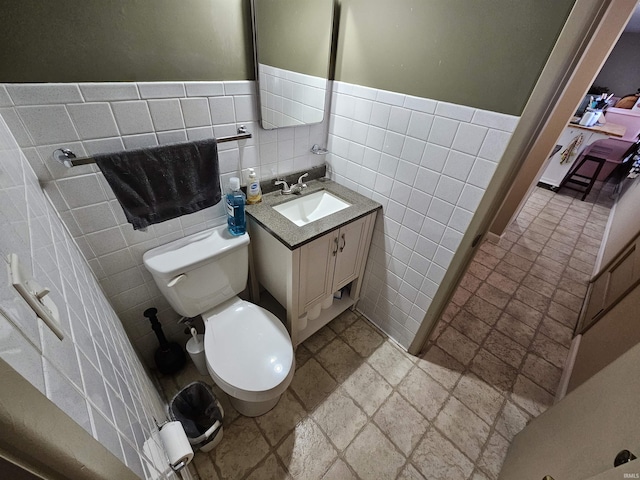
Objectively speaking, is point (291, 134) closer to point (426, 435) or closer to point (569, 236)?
point (426, 435)

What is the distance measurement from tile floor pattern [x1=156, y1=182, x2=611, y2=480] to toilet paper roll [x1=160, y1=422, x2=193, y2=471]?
0.56 m

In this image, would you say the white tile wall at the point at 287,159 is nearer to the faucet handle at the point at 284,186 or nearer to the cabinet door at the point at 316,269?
the faucet handle at the point at 284,186

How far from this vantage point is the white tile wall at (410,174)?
1.05m

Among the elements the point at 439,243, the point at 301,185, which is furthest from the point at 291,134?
the point at 439,243

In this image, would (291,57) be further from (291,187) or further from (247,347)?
(247,347)

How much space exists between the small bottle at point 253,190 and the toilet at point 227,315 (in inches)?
7.6

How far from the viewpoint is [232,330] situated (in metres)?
1.24

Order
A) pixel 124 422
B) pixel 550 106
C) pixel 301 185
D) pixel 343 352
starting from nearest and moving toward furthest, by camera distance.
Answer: pixel 124 422 → pixel 550 106 → pixel 301 185 → pixel 343 352

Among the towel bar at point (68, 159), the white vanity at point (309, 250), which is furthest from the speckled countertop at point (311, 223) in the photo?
the towel bar at point (68, 159)

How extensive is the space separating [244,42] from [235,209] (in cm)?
67

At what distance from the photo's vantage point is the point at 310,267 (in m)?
1.31

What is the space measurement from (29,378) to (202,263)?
93cm

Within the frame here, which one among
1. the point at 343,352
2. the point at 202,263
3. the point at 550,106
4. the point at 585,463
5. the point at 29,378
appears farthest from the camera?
the point at 343,352

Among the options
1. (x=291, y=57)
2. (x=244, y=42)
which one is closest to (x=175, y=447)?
(x=244, y=42)
